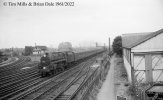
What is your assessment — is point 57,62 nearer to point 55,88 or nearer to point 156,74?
point 55,88

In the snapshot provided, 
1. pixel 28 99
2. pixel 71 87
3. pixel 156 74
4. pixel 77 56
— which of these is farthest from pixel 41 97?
pixel 77 56

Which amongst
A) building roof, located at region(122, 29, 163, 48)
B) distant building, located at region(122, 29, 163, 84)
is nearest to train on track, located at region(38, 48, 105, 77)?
building roof, located at region(122, 29, 163, 48)

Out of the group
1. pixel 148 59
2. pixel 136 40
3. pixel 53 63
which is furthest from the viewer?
pixel 53 63

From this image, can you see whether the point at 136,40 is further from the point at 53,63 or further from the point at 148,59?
the point at 53,63

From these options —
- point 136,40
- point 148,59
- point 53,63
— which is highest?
point 136,40

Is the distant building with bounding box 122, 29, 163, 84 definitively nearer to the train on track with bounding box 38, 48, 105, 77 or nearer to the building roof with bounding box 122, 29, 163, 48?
the building roof with bounding box 122, 29, 163, 48

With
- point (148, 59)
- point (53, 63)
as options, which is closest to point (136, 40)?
point (148, 59)

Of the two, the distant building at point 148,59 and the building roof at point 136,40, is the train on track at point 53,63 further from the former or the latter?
the distant building at point 148,59

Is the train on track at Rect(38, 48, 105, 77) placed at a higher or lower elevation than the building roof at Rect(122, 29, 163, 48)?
lower

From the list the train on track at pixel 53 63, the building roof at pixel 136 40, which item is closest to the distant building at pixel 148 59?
the building roof at pixel 136 40

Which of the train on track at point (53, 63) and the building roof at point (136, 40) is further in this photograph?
the train on track at point (53, 63)

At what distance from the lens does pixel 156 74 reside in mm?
13242

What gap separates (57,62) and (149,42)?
1199cm

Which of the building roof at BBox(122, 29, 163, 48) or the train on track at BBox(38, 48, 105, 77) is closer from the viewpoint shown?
the building roof at BBox(122, 29, 163, 48)
